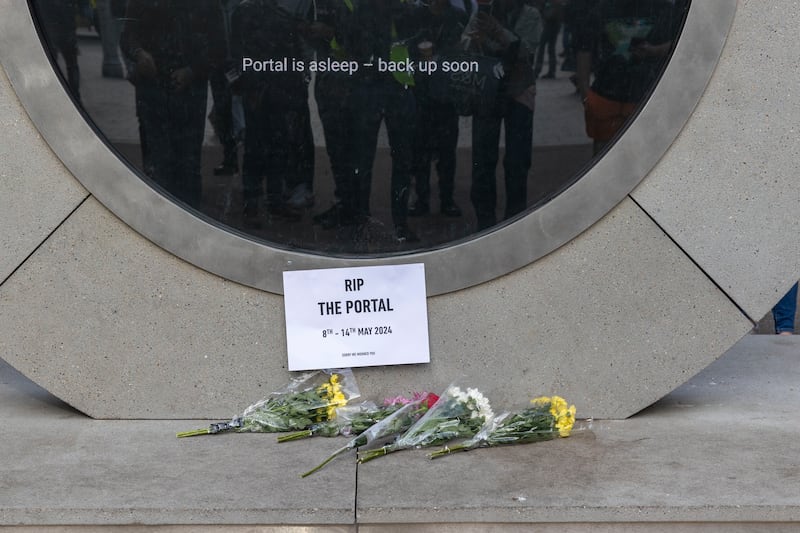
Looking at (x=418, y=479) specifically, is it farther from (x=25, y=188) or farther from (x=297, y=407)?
(x=25, y=188)

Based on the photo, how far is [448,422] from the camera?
4426 millimetres

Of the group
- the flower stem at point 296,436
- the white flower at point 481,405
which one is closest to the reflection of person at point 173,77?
the flower stem at point 296,436

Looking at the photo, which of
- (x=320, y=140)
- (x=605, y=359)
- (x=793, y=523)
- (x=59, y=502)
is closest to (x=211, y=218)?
(x=320, y=140)

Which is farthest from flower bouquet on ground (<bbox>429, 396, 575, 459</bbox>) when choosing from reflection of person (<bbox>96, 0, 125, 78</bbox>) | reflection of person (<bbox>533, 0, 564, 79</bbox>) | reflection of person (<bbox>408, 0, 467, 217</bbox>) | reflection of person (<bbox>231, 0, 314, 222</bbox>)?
reflection of person (<bbox>96, 0, 125, 78</bbox>)

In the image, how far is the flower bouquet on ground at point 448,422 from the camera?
14.4ft

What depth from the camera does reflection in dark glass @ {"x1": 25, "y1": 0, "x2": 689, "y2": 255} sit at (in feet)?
14.9

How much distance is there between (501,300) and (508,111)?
839mm

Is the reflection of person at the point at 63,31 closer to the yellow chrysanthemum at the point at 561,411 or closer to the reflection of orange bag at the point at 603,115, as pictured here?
the reflection of orange bag at the point at 603,115

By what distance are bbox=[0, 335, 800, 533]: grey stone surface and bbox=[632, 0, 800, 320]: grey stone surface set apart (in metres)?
0.73

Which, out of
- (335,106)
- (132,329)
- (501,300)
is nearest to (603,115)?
(501,300)

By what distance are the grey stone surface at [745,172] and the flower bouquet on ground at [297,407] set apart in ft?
5.09

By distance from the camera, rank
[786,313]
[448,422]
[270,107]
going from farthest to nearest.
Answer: [786,313] → [270,107] → [448,422]

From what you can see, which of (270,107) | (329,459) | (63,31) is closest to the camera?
(329,459)

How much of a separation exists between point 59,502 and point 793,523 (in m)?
2.70
